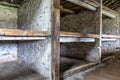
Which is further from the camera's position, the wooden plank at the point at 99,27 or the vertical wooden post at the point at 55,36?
the wooden plank at the point at 99,27

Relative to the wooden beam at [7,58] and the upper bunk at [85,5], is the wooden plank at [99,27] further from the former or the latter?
the wooden beam at [7,58]

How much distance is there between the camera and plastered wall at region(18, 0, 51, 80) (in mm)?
3631

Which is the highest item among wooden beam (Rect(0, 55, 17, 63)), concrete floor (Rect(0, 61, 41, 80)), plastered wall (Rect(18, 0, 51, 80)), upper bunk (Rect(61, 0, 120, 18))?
upper bunk (Rect(61, 0, 120, 18))

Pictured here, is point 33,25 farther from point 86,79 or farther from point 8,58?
point 86,79

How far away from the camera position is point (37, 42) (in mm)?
4023

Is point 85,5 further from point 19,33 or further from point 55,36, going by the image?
point 19,33

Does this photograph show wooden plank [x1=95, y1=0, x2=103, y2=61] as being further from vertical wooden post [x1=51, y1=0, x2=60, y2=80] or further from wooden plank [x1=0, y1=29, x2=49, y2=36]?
wooden plank [x1=0, y1=29, x2=49, y2=36]

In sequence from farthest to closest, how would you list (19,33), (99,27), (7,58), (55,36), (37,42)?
1. (99,27)
2. (7,58)
3. (37,42)
4. (55,36)
5. (19,33)

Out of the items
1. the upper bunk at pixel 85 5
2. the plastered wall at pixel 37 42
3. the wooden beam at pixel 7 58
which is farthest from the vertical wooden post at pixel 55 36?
the wooden beam at pixel 7 58

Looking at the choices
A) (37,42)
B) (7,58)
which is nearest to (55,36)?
(37,42)

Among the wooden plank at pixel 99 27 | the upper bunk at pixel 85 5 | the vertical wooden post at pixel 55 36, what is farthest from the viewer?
the wooden plank at pixel 99 27

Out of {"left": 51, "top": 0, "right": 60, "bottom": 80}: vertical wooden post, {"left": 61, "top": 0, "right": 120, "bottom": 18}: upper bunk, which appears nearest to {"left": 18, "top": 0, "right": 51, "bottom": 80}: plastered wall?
{"left": 51, "top": 0, "right": 60, "bottom": 80}: vertical wooden post

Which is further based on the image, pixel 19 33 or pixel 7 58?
pixel 7 58

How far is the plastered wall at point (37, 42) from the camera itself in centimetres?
363
